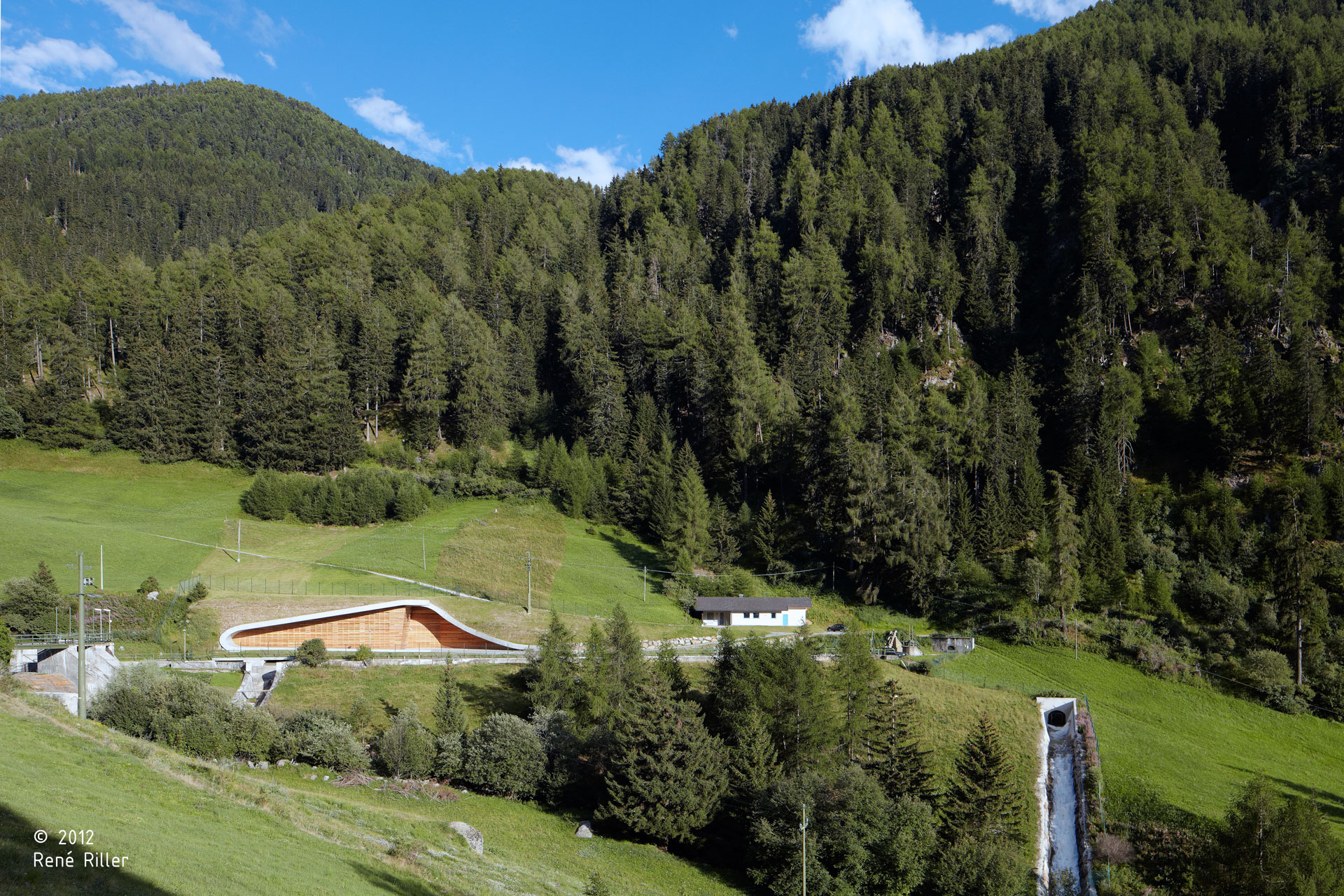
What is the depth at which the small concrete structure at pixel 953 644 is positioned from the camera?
5456 cm

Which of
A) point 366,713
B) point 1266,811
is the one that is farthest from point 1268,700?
point 366,713

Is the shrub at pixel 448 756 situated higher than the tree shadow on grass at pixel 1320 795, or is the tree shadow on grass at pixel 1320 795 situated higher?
the shrub at pixel 448 756

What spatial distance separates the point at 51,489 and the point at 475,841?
2727 inches

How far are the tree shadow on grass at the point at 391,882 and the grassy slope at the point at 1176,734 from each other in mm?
31062

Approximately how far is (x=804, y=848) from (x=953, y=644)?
3114cm

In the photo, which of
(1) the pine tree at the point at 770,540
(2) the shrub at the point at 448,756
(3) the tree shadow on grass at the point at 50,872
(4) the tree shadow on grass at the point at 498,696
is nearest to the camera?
(3) the tree shadow on grass at the point at 50,872

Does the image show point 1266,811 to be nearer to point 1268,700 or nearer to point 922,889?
point 922,889

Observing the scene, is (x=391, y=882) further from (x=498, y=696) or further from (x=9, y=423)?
(x=9, y=423)

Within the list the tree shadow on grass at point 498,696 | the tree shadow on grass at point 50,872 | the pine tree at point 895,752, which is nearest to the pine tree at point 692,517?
the tree shadow on grass at point 498,696

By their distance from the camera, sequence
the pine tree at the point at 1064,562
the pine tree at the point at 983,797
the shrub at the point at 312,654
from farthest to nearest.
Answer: the pine tree at the point at 1064,562 → the shrub at the point at 312,654 → the pine tree at the point at 983,797

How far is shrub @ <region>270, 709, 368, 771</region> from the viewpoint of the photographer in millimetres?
34219

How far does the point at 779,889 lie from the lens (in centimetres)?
2948

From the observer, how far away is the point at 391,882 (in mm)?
18281

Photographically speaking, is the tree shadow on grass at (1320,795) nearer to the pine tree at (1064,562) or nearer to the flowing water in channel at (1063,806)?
the flowing water in channel at (1063,806)
